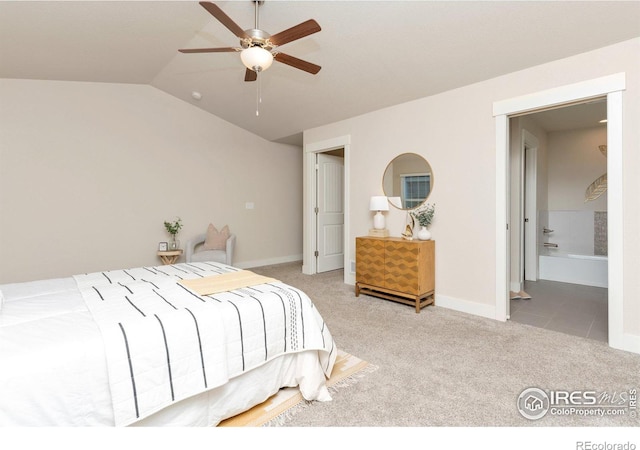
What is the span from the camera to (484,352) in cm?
237

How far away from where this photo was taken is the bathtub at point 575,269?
4238 millimetres

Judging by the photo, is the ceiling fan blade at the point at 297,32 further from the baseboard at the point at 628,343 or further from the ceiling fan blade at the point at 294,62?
the baseboard at the point at 628,343

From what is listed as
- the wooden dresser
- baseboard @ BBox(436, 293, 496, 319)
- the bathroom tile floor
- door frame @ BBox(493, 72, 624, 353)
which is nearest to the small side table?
the wooden dresser

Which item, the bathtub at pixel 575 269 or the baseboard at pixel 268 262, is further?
the baseboard at pixel 268 262

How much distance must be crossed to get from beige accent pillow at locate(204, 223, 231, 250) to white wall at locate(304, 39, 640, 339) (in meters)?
2.52

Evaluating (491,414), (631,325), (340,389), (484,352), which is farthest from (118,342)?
(631,325)

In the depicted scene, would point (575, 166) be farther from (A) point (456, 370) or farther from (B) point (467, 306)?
(A) point (456, 370)

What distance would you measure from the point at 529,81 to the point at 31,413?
394cm

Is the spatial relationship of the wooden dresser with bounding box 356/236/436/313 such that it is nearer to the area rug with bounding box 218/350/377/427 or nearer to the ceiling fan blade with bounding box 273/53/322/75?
the area rug with bounding box 218/350/377/427

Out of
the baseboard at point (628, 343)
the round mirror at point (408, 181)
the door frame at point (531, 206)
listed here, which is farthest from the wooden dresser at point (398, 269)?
the door frame at point (531, 206)

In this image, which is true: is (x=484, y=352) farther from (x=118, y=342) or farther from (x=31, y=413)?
(x=31, y=413)

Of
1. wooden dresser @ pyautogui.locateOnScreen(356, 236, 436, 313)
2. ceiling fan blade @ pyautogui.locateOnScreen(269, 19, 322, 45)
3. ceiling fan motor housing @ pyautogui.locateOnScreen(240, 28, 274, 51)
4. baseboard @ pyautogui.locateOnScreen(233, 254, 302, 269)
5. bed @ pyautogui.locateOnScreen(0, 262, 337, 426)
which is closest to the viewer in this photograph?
bed @ pyautogui.locateOnScreen(0, 262, 337, 426)

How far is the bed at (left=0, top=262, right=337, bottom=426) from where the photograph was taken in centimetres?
113

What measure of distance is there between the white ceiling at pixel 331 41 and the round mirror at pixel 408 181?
0.74 metres
